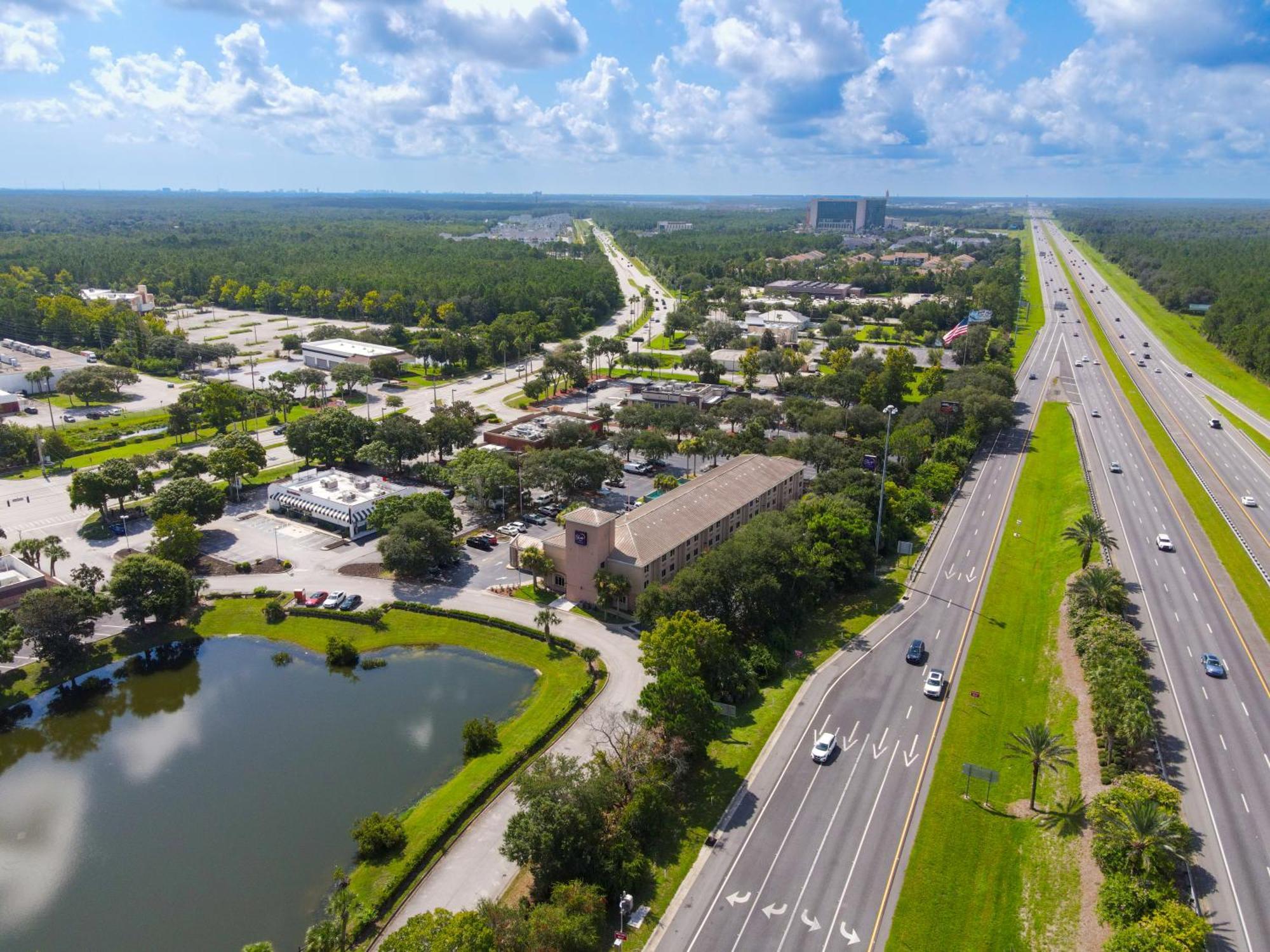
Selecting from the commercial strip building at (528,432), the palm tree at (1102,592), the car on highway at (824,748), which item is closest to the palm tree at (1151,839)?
the car on highway at (824,748)

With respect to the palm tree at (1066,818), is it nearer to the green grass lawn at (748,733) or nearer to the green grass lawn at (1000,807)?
the green grass lawn at (1000,807)

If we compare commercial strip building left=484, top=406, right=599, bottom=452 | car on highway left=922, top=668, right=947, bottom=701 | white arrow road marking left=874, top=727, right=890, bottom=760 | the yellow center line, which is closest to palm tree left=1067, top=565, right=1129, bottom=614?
the yellow center line

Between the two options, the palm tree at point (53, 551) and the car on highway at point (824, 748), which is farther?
the palm tree at point (53, 551)

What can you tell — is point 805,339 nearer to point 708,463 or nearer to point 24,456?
point 708,463

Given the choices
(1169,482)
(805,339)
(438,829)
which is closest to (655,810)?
(438,829)

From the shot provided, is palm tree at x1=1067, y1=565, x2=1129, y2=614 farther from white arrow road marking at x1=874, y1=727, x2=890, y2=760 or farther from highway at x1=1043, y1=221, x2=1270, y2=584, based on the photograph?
white arrow road marking at x1=874, y1=727, x2=890, y2=760

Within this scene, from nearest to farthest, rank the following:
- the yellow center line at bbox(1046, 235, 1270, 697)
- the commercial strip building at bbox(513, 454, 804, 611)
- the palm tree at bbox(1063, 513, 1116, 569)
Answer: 1. the yellow center line at bbox(1046, 235, 1270, 697)
2. the commercial strip building at bbox(513, 454, 804, 611)
3. the palm tree at bbox(1063, 513, 1116, 569)
